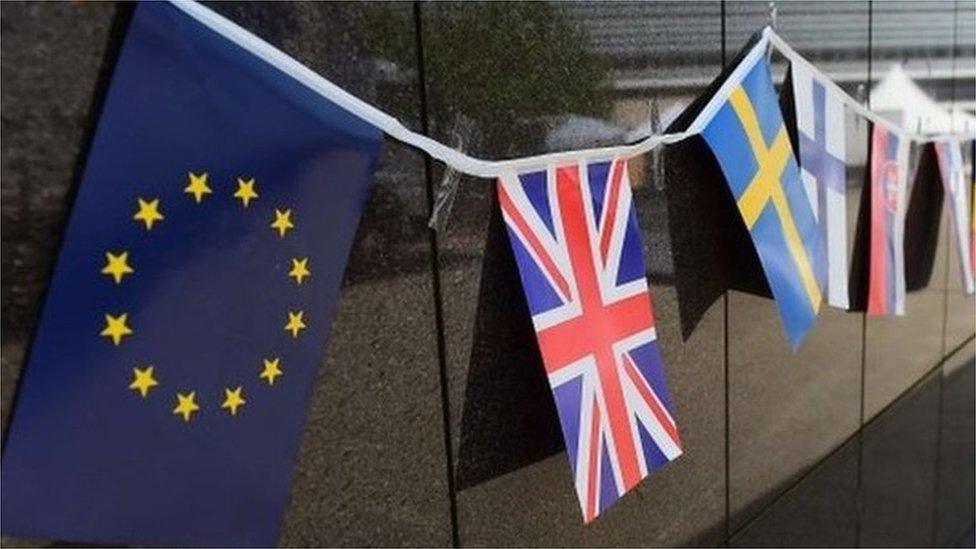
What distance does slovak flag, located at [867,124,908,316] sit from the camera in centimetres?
350

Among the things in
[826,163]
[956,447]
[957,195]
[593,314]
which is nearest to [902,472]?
[956,447]

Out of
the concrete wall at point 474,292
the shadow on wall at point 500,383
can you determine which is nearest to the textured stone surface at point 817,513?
the concrete wall at point 474,292

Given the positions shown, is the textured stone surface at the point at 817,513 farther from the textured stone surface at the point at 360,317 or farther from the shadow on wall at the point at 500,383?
the textured stone surface at the point at 360,317

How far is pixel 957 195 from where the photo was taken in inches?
166

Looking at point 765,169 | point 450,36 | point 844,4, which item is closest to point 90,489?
point 450,36

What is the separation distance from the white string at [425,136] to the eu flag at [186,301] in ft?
0.05

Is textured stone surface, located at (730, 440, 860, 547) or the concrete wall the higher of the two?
the concrete wall

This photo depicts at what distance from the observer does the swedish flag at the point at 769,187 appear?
2.52m

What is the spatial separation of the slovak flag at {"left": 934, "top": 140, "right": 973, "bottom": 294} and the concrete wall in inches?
35.0

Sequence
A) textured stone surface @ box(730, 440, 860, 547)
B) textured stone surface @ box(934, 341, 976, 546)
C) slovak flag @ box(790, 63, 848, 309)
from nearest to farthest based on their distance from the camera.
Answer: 1. slovak flag @ box(790, 63, 848, 309)
2. textured stone surface @ box(730, 440, 860, 547)
3. textured stone surface @ box(934, 341, 976, 546)

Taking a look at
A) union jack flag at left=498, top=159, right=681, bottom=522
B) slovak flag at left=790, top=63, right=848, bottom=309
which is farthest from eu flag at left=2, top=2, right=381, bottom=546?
slovak flag at left=790, top=63, right=848, bottom=309

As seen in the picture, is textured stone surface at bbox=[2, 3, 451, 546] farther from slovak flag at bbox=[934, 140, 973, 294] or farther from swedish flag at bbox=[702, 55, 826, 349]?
slovak flag at bbox=[934, 140, 973, 294]

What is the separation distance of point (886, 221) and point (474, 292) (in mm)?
2335

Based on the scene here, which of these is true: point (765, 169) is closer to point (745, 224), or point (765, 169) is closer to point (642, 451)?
point (745, 224)
